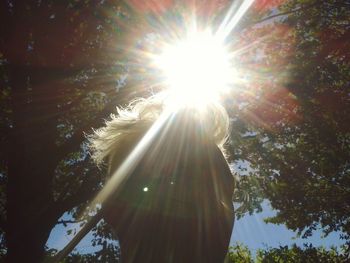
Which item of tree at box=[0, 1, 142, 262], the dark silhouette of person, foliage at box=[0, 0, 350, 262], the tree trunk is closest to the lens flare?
foliage at box=[0, 0, 350, 262]

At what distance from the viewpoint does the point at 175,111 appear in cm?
186

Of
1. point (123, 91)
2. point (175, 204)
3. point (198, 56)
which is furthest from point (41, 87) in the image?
point (175, 204)

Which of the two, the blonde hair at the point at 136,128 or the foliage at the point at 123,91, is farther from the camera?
the foliage at the point at 123,91

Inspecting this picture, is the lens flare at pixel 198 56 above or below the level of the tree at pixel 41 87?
above

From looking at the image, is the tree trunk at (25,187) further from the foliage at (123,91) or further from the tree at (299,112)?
the tree at (299,112)

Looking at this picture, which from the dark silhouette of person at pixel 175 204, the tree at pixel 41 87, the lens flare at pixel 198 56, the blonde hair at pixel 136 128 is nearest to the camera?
the dark silhouette of person at pixel 175 204

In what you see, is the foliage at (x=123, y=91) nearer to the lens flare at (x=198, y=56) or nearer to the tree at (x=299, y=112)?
the tree at (x=299, y=112)

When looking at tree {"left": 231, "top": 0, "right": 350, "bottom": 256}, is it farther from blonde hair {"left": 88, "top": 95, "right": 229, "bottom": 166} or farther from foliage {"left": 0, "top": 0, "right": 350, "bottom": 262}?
blonde hair {"left": 88, "top": 95, "right": 229, "bottom": 166}

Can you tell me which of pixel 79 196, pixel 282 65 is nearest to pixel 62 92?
pixel 79 196

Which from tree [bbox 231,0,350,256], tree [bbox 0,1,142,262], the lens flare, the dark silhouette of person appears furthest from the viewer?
tree [bbox 231,0,350,256]

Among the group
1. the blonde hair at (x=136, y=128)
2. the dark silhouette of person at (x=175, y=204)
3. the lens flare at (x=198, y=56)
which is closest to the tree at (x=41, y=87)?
the lens flare at (x=198, y=56)

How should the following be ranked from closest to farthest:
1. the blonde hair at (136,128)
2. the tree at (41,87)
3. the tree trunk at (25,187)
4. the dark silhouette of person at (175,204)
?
the dark silhouette of person at (175,204) → the blonde hair at (136,128) → the tree at (41,87) → the tree trunk at (25,187)

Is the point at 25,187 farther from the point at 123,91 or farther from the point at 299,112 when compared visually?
the point at 299,112

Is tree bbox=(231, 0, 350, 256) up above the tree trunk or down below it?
above
